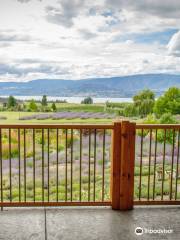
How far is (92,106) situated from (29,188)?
156cm

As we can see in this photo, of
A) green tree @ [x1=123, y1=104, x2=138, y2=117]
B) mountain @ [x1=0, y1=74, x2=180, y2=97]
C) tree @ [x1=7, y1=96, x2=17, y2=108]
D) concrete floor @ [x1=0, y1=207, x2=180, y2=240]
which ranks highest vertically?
mountain @ [x1=0, y1=74, x2=180, y2=97]

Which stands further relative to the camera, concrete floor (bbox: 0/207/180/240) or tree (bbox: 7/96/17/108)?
tree (bbox: 7/96/17/108)

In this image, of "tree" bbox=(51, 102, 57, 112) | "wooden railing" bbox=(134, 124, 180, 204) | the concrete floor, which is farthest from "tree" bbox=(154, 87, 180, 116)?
the concrete floor

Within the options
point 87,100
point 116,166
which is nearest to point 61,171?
point 87,100

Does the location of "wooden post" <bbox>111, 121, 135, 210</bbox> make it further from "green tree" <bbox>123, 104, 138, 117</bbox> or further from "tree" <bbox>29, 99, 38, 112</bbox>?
"tree" <bbox>29, 99, 38, 112</bbox>

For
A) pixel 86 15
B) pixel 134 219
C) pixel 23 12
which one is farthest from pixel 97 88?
pixel 134 219

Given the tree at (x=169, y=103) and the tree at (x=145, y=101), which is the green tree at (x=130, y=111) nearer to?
the tree at (x=145, y=101)

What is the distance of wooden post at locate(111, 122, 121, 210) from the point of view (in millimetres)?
3191

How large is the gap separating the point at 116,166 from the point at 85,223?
649 millimetres

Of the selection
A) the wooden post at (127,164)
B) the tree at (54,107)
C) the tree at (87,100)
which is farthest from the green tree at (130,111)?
the wooden post at (127,164)

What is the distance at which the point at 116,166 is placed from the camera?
323 centimetres

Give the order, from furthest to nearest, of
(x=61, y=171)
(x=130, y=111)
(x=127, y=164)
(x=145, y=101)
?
(x=145, y=101) → (x=61, y=171) → (x=130, y=111) → (x=127, y=164)

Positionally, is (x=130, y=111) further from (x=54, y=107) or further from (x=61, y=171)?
(x=61, y=171)

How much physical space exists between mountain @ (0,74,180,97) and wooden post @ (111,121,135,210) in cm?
194
